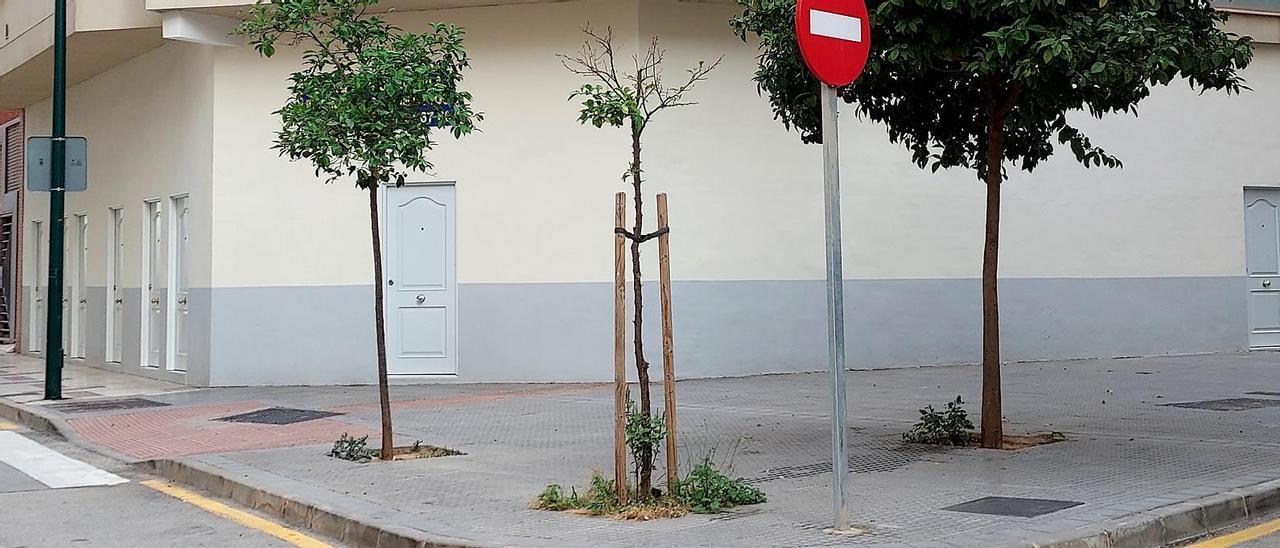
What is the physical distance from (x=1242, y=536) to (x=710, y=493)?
2894mm

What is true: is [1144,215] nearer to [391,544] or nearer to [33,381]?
[391,544]

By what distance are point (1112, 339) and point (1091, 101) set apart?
9487mm

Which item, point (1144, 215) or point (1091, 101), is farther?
point (1144, 215)

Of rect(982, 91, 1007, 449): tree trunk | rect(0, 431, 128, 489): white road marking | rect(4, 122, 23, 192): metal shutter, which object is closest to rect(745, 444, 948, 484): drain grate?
rect(982, 91, 1007, 449): tree trunk

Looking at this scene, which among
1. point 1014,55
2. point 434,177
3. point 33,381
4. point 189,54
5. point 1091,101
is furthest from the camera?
point 33,381

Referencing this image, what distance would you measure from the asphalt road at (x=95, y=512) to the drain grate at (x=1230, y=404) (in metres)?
8.55

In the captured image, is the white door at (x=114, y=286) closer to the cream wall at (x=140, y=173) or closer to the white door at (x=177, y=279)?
the cream wall at (x=140, y=173)

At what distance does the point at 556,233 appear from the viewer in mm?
15461

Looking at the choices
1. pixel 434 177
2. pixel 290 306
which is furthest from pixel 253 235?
pixel 434 177

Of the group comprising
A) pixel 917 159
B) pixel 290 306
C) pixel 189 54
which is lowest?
pixel 290 306

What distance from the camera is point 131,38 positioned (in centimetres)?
1723

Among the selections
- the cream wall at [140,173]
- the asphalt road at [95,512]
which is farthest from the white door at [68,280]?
the asphalt road at [95,512]

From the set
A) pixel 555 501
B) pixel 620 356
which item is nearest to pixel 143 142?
pixel 555 501

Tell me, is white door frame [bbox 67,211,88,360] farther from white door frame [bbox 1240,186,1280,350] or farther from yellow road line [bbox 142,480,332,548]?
white door frame [bbox 1240,186,1280,350]
